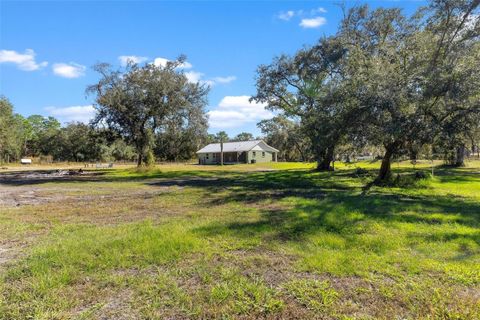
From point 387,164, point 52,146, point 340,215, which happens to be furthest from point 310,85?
point 52,146

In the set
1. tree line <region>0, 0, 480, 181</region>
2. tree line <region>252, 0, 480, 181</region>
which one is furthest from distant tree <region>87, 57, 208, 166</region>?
tree line <region>252, 0, 480, 181</region>

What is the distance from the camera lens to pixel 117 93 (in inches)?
862

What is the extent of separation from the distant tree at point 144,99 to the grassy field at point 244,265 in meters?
16.0

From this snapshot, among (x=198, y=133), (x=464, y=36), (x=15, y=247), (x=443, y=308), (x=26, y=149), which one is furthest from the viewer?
(x=26, y=149)

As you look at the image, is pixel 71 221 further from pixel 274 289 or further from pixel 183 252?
pixel 274 289

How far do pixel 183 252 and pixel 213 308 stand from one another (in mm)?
1560

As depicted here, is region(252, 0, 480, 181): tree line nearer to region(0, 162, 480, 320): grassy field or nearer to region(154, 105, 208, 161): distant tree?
region(0, 162, 480, 320): grassy field

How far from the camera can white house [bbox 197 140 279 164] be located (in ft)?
158

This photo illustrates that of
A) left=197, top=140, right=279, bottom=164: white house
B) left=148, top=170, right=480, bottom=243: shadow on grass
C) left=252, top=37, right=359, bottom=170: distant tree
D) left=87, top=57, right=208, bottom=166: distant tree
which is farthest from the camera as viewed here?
left=197, top=140, right=279, bottom=164: white house

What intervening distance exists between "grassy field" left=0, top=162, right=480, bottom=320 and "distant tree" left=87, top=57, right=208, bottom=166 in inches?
631

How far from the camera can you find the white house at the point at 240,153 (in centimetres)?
4822

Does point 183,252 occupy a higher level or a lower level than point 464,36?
lower

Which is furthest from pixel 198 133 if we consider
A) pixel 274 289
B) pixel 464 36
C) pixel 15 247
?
pixel 274 289

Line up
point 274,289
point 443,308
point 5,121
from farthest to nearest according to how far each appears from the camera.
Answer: point 5,121 < point 274,289 < point 443,308
